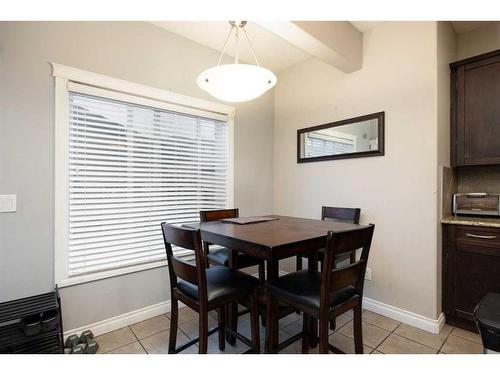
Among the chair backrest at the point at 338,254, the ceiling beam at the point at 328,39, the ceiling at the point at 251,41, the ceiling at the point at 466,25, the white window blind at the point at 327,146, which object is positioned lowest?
the chair backrest at the point at 338,254

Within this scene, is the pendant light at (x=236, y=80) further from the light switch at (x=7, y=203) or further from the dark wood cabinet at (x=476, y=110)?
the dark wood cabinet at (x=476, y=110)

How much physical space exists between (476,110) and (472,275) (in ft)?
4.39

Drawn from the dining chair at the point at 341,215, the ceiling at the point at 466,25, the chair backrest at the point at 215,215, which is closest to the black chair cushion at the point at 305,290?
the dining chair at the point at 341,215

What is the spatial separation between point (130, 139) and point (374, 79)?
227 cm

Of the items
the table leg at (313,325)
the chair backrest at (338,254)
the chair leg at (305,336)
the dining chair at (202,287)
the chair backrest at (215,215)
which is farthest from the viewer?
the chair backrest at (215,215)

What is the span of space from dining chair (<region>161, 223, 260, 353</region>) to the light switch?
105cm

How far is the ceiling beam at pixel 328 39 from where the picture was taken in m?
1.93

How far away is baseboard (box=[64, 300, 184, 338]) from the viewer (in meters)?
2.04

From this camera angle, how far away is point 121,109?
2.22 m

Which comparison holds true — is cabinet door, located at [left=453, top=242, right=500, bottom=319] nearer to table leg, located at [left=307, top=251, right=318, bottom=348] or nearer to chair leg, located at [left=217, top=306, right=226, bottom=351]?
table leg, located at [left=307, top=251, right=318, bottom=348]

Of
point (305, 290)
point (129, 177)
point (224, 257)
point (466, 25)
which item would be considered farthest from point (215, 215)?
point (466, 25)

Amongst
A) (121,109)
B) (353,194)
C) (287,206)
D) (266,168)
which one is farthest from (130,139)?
(353,194)

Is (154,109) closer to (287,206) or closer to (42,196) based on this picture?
(42,196)

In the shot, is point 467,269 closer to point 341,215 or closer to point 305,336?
point 341,215
